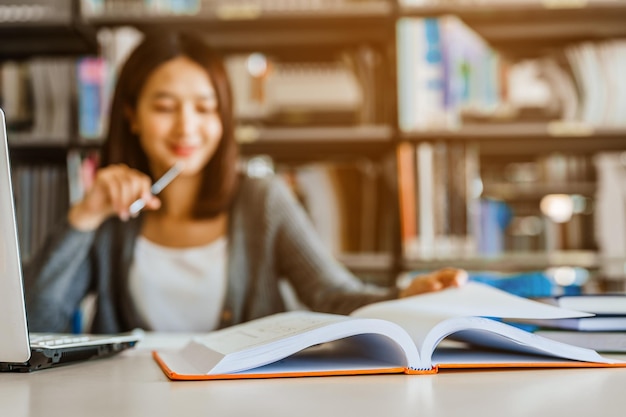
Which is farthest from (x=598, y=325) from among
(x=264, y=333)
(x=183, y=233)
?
(x=183, y=233)

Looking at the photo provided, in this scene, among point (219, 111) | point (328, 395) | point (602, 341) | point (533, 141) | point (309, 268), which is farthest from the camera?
point (533, 141)

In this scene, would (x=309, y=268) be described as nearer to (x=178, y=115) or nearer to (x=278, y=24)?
(x=178, y=115)

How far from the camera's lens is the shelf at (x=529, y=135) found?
6.59 ft

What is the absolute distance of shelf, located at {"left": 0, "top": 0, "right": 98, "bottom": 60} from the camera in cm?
202

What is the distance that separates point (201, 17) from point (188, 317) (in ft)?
3.27

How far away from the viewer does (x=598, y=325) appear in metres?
0.72

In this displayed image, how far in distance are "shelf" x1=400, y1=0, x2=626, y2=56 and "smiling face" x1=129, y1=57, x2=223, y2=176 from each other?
776 mm

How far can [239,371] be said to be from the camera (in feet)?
1.86

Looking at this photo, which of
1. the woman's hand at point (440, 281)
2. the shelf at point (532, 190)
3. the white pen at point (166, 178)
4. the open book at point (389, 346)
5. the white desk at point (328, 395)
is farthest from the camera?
the shelf at point (532, 190)

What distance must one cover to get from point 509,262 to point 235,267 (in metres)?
0.95

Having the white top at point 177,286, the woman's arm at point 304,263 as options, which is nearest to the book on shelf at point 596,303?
the woman's arm at point 304,263

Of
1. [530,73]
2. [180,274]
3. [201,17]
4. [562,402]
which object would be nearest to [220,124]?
[180,274]

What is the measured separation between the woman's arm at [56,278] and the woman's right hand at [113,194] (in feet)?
0.18

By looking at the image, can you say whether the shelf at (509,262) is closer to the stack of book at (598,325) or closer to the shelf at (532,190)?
the shelf at (532,190)
